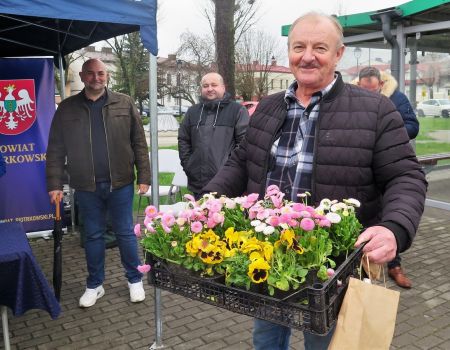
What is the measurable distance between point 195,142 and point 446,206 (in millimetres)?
4736

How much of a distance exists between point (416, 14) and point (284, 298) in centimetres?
622

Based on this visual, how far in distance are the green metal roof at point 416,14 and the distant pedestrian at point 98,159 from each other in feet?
11.0

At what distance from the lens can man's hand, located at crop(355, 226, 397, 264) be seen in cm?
149

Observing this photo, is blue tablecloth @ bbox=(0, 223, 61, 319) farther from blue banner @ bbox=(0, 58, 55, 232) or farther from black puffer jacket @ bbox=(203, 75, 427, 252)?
blue banner @ bbox=(0, 58, 55, 232)

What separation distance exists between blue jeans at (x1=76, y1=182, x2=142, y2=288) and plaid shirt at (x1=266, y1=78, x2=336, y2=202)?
2315 millimetres

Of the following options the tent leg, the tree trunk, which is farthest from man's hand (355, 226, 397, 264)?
the tree trunk

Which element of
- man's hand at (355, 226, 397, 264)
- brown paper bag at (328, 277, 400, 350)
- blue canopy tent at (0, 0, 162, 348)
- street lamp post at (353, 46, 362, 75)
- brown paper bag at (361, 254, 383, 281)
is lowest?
brown paper bag at (328, 277, 400, 350)

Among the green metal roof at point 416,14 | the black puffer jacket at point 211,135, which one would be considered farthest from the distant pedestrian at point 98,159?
the green metal roof at point 416,14

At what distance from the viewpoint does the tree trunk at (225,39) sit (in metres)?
10.0

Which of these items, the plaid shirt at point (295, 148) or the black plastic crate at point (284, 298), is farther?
the plaid shirt at point (295, 148)

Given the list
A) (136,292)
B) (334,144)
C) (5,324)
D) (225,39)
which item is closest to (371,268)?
(334,144)

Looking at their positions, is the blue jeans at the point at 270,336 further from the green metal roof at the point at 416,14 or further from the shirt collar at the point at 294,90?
the green metal roof at the point at 416,14

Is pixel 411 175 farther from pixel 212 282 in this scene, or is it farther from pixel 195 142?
pixel 195 142

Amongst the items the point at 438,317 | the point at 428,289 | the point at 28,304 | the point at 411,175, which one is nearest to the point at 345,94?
the point at 411,175
